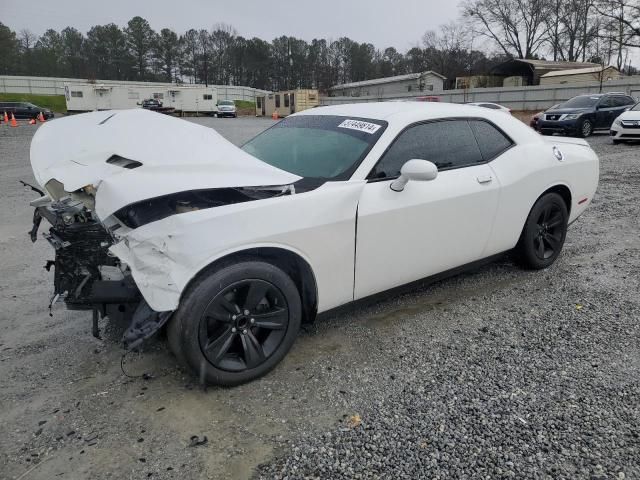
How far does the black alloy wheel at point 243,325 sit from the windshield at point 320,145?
91 centimetres

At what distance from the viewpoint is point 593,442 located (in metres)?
2.24

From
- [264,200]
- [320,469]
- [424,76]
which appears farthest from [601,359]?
[424,76]

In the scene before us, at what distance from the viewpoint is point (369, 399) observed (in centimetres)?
256

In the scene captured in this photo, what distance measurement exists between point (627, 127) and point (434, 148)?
13013 millimetres

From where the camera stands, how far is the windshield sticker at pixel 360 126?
3.25 metres

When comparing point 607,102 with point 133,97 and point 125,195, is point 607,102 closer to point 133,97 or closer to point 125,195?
point 125,195

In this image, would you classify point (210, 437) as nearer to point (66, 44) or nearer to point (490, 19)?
point (490, 19)

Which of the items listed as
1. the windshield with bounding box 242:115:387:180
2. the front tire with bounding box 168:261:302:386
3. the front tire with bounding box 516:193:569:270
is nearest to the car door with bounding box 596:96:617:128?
the front tire with bounding box 516:193:569:270

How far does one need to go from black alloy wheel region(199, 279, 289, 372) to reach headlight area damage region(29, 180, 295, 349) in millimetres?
269

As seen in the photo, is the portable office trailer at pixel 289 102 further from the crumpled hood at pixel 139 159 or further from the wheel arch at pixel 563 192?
the crumpled hood at pixel 139 159

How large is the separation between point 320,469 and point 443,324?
166 cm

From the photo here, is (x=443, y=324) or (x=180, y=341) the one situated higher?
(x=180, y=341)

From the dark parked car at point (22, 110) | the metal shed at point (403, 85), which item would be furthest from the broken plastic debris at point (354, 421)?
the metal shed at point (403, 85)

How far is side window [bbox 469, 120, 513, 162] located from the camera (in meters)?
3.76
